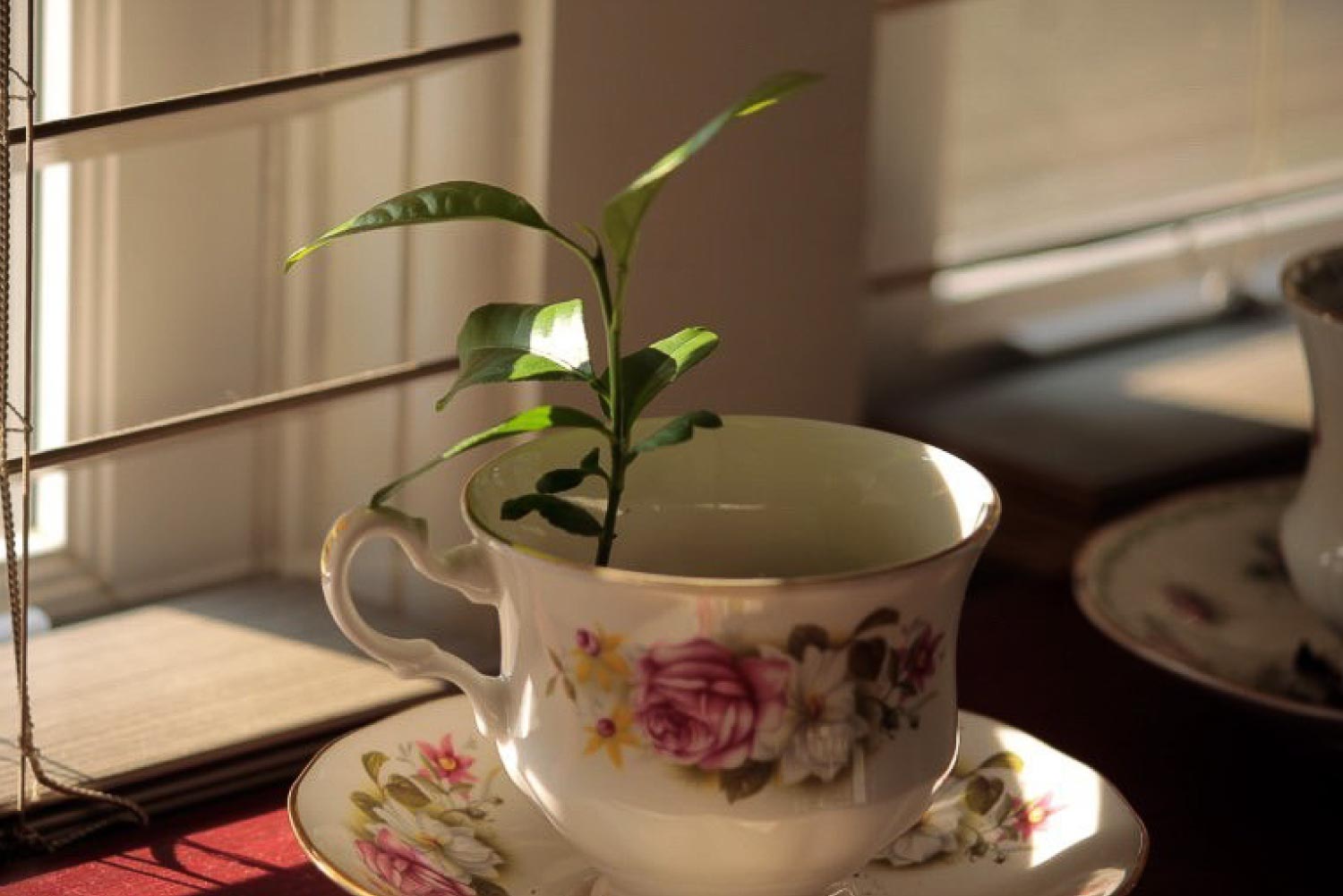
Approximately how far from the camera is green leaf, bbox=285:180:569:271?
0.47m

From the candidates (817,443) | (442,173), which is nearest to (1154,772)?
(817,443)

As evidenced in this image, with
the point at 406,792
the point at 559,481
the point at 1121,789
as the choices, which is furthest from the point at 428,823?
the point at 1121,789

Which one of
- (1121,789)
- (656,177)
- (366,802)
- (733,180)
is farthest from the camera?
(733,180)

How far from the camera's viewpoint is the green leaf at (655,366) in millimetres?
490

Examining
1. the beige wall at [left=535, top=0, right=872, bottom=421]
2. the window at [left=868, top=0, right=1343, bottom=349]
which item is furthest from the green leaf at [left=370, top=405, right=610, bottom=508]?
the window at [left=868, top=0, right=1343, bottom=349]

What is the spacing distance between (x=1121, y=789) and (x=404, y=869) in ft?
0.86

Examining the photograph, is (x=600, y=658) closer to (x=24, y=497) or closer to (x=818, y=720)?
(x=818, y=720)

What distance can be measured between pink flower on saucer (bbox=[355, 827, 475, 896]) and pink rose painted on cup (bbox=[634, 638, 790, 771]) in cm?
8

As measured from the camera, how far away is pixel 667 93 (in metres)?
0.72

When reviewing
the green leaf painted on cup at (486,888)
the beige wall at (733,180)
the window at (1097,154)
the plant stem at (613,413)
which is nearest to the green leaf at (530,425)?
the plant stem at (613,413)

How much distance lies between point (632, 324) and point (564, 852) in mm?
247

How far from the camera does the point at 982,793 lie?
571mm

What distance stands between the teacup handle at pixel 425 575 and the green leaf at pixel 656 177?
0.09 meters

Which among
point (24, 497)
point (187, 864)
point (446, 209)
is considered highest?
point (446, 209)
